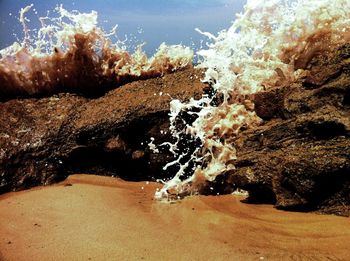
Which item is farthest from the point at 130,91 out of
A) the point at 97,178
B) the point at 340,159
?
the point at 340,159

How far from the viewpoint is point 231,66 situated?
5.14m

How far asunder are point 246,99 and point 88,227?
103 inches

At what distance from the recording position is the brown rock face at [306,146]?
135 inches

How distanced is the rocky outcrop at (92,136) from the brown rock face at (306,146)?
3.80 ft

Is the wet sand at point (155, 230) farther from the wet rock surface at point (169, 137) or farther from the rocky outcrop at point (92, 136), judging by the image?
the rocky outcrop at point (92, 136)

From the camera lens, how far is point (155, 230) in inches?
121

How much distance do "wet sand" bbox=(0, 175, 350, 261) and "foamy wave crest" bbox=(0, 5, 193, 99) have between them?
74.6 inches

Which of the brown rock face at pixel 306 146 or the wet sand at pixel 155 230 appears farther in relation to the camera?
the brown rock face at pixel 306 146

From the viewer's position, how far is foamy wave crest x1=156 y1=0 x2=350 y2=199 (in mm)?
4664

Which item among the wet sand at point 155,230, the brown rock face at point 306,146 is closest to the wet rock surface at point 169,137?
the brown rock face at point 306,146

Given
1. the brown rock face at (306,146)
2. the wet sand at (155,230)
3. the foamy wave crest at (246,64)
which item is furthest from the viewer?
the foamy wave crest at (246,64)

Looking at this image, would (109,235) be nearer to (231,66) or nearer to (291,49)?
(231,66)

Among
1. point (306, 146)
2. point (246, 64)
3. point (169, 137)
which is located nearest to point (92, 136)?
point (169, 137)

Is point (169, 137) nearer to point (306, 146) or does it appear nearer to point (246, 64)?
point (246, 64)
